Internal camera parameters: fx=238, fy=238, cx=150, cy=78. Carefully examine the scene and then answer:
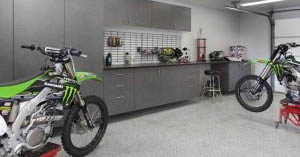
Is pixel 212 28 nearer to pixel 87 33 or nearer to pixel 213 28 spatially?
pixel 213 28

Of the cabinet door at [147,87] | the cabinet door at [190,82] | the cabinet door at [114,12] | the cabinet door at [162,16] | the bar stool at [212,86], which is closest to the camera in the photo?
the cabinet door at [114,12]

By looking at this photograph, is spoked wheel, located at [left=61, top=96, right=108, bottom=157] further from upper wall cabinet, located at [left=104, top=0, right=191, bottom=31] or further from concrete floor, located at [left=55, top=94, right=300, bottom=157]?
upper wall cabinet, located at [left=104, top=0, right=191, bottom=31]

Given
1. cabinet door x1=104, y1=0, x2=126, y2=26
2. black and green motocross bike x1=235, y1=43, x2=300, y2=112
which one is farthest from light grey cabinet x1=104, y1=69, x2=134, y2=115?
black and green motocross bike x1=235, y1=43, x2=300, y2=112

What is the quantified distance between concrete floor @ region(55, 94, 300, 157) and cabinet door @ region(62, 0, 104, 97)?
899 mm

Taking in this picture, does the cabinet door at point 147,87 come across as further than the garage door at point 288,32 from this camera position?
No

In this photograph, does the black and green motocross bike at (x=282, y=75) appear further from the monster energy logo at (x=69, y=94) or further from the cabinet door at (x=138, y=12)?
the monster energy logo at (x=69, y=94)

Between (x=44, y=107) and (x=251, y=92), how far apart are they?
3.21m

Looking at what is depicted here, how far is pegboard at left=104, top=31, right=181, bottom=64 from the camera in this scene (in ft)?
15.8

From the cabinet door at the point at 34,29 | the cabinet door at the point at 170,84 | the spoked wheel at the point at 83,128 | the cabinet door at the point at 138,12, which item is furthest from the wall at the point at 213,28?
the spoked wheel at the point at 83,128

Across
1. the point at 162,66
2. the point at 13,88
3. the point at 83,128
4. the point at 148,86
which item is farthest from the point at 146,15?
the point at 13,88

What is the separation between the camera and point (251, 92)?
3992mm

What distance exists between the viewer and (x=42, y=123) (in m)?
2.27

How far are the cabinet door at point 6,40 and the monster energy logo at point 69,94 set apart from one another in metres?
1.03

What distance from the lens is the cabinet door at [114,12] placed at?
164 inches
